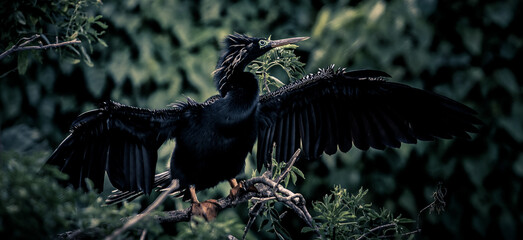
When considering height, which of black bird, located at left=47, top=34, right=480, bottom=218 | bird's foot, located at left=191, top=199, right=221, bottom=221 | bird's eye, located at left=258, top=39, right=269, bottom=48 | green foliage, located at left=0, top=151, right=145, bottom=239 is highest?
bird's eye, located at left=258, top=39, right=269, bottom=48

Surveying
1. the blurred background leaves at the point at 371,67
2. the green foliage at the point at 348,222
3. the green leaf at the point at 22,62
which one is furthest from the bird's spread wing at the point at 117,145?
the green foliage at the point at 348,222

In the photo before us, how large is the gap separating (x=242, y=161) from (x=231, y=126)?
0.20m

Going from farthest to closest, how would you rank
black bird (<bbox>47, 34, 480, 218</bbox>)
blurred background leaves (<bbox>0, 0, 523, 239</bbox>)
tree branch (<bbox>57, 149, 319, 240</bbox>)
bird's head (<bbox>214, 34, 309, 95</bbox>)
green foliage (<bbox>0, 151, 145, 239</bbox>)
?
1. blurred background leaves (<bbox>0, 0, 523, 239</bbox>)
2. bird's head (<bbox>214, 34, 309, 95</bbox>)
3. black bird (<bbox>47, 34, 480, 218</bbox>)
4. tree branch (<bbox>57, 149, 319, 240</bbox>)
5. green foliage (<bbox>0, 151, 145, 239</bbox>)

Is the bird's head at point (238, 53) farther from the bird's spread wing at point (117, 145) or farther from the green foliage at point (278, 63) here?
the bird's spread wing at point (117, 145)

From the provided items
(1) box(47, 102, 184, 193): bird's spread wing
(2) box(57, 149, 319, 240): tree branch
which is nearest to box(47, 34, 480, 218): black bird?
(1) box(47, 102, 184, 193): bird's spread wing

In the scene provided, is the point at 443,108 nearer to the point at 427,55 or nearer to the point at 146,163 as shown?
the point at 427,55

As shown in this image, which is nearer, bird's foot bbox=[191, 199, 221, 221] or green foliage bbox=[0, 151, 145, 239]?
green foliage bbox=[0, 151, 145, 239]

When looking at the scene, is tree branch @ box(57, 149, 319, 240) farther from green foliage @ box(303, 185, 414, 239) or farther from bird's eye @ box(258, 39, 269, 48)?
bird's eye @ box(258, 39, 269, 48)

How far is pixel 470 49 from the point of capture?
2.72m

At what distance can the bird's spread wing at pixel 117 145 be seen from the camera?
2.14 m

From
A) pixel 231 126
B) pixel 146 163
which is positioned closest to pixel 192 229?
pixel 231 126

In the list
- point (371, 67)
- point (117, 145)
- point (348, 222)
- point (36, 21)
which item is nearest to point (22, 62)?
point (36, 21)

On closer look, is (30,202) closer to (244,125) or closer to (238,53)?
(244,125)

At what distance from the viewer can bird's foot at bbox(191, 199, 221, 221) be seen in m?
1.97
